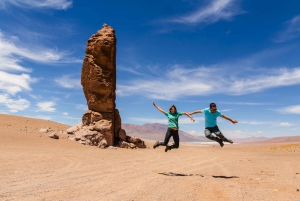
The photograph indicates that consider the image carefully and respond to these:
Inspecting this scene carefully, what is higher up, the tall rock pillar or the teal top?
the tall rock pillar

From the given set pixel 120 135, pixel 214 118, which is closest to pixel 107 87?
pixel 120 135

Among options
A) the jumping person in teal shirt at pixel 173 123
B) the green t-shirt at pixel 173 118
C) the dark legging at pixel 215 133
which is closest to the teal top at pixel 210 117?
the dark legging at pixel 215 133

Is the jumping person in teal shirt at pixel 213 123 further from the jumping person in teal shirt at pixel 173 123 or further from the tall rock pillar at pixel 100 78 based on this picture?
the tall rock pillar at pixel 100 78

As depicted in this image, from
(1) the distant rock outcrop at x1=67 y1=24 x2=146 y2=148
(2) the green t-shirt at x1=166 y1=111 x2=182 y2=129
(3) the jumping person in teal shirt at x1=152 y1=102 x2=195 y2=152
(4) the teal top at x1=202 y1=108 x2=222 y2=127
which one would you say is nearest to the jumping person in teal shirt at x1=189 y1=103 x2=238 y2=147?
(4) the teal top at x1=202 y1=108 x2=222 y2=127

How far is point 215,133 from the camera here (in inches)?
374

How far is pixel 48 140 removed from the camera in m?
18.7

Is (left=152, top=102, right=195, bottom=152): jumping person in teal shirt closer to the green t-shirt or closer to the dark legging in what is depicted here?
the green t-shirt

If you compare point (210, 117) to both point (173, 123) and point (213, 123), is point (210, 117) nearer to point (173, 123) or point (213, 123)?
point (213, 123)

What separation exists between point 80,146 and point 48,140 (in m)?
2.42

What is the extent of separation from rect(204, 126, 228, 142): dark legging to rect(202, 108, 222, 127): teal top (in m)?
0.16

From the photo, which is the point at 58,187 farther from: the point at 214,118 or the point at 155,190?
the point at 214,118

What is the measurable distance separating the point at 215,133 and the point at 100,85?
1562 centimetres

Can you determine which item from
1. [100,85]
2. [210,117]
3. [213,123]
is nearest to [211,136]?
[213,123]

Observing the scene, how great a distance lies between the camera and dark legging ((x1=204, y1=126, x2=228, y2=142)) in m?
9.35
